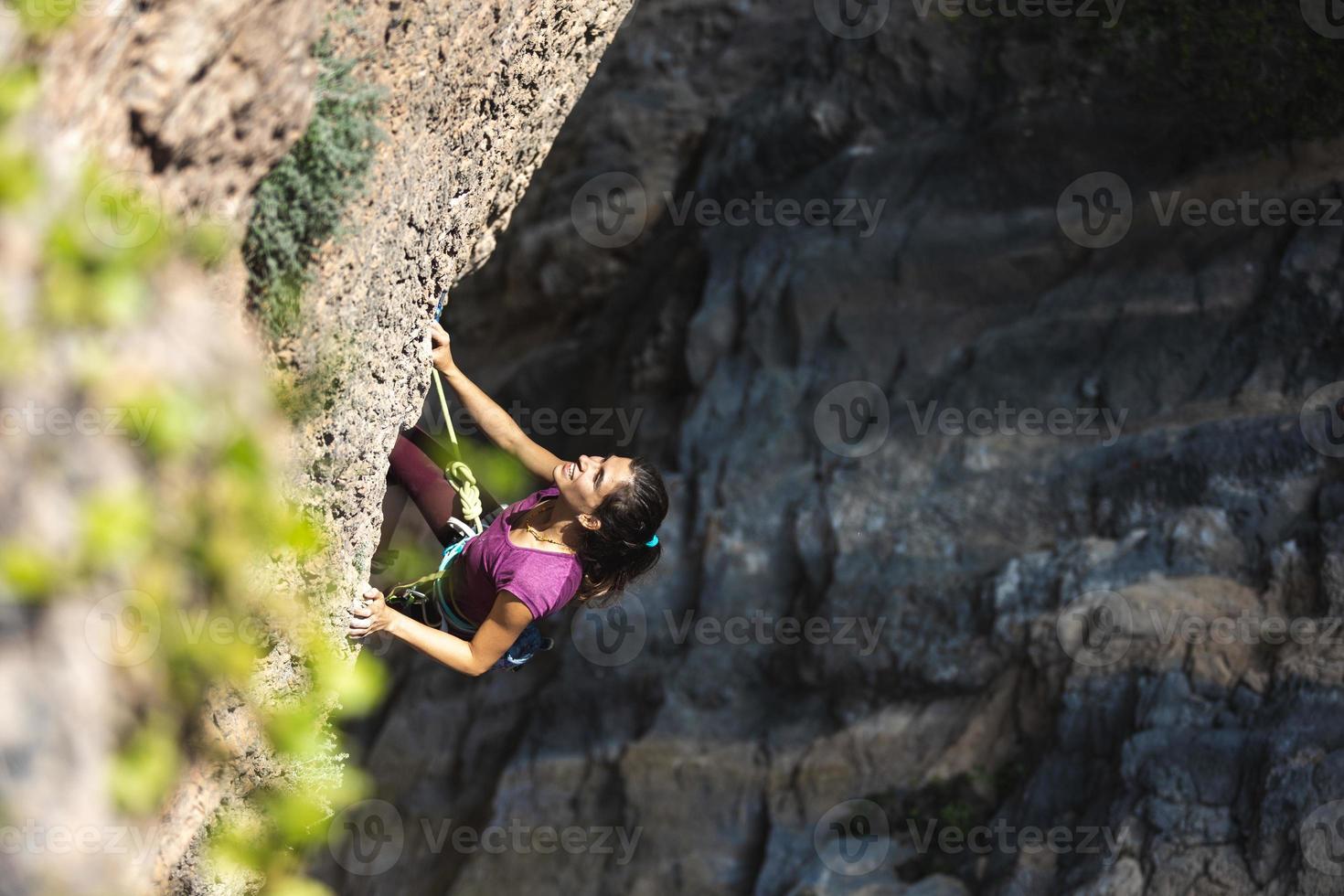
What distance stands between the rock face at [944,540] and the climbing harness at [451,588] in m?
2.65

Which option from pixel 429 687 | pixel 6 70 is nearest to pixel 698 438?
pixel 429 687

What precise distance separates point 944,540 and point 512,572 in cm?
353

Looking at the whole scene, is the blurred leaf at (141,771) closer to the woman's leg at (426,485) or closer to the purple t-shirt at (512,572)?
the purple t-shirt at (512,572)

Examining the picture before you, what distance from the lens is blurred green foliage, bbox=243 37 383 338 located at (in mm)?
2359

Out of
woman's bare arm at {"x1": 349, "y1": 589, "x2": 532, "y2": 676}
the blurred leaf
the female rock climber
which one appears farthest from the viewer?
the female rock climber

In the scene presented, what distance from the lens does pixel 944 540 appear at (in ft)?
21.9

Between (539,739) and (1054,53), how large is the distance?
5.41 metres

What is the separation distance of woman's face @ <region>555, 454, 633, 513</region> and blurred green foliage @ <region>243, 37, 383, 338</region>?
150cm

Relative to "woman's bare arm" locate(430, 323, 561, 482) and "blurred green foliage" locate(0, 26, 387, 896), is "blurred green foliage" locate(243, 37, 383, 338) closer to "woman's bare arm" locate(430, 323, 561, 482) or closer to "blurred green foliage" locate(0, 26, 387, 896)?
"blurred green foliage" locate(0, 26, 387, 896)

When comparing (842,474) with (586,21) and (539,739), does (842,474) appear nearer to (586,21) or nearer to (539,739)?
(539,739)

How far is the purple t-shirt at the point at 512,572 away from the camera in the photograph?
146 inches

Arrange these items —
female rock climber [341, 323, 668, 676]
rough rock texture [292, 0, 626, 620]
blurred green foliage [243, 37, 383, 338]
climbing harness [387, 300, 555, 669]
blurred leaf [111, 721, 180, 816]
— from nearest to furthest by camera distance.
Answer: blurred leaf [111, 721, 180, 816], blurred green foliage [243, 37, 383, 338], rough rock texture [292, 0, 626, 620], female rock climber [341, 323, 668, 676], climbing harness [387, 300, 555, 669]

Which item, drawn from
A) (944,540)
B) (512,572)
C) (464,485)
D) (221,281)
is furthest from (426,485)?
(944,540)

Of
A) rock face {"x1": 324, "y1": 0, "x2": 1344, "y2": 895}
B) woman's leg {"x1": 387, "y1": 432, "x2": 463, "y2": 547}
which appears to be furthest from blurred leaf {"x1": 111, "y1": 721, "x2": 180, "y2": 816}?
rock face {"x1": 324, "y1": 0, "x2": 1344, "y2": 895}
